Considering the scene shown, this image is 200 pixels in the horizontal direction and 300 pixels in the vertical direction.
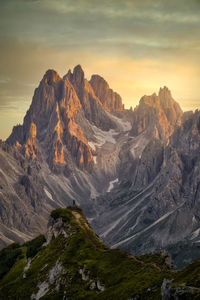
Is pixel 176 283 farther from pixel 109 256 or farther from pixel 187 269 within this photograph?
pixel 109 256

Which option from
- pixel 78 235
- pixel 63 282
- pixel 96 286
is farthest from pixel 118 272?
pixel 78 235

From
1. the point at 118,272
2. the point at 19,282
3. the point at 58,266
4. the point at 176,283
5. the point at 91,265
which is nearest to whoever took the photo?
the point at 176,283

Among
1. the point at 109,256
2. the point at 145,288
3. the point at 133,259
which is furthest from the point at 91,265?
the point at 145,288

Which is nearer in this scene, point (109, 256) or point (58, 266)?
point (109, 256)

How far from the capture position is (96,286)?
66.3m

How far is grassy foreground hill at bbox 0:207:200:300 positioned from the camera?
49.0 m

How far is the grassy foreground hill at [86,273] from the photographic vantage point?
49000 mm

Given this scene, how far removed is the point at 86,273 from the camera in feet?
235

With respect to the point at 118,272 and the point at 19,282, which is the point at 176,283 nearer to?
the point at 118,272

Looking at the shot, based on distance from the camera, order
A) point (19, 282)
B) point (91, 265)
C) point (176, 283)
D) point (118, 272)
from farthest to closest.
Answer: point (19, 282), point (91, 265), point (118, 272), point (176, 283)

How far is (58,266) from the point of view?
82.8 m

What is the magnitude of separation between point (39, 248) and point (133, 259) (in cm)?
5094

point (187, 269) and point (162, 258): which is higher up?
point (187, 269)

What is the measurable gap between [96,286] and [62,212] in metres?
52.0
